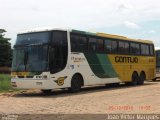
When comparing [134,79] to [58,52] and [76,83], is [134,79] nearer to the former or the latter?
[76,83]

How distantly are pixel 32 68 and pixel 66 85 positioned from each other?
2.03 m

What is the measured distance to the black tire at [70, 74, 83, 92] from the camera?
22223mm

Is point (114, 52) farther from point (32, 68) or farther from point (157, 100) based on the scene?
point (157, 100)

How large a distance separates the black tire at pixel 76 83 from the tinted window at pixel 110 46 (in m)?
3.34

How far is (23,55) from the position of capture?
69.4 ft

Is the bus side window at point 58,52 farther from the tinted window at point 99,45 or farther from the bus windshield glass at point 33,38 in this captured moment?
the tinted window at point 99,45

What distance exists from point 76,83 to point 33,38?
10.9ft

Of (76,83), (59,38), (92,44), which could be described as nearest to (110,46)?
(92,44)

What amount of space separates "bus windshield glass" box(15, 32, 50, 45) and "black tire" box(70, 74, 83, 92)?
276 cm

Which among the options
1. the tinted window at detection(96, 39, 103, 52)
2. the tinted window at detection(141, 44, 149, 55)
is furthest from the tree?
the tinted window at detection(96, 39, 103, 52)

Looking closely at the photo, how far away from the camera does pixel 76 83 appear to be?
22.5 meters

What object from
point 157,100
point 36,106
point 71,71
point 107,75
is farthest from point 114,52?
point 36,106

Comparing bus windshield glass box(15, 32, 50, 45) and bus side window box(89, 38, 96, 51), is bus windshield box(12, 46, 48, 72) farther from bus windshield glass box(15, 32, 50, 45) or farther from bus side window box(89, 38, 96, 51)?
bus side window box(89, 38, 96, 51)

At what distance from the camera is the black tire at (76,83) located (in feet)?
72.9
